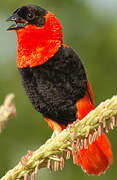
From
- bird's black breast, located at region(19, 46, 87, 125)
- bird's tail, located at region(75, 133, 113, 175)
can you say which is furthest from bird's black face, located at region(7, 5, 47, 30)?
bird's tail, located at region(75, 133, 113, 175)

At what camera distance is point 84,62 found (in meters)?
5.88

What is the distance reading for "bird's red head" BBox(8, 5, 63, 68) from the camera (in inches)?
117

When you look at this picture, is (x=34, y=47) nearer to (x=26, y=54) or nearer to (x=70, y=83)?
(x=26, y=54)

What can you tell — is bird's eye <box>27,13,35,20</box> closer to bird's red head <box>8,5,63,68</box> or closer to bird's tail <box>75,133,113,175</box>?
bird's red head <box>8,5,63,68</box>

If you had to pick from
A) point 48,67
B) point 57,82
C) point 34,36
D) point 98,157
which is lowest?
point 98,157

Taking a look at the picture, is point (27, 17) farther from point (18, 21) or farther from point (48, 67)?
point (48, 67)

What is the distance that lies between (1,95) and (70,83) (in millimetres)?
3097

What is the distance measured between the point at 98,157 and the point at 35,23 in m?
1.33

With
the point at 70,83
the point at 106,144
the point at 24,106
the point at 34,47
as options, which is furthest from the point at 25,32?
the point at 24,106

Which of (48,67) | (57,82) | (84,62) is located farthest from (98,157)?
(84,62)

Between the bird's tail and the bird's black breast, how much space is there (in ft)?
1.57

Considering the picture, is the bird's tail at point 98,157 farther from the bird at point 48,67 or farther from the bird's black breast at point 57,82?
the bird's black breast at point 57,82

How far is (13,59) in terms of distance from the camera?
633cm

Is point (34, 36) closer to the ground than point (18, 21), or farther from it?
closer to the ground
